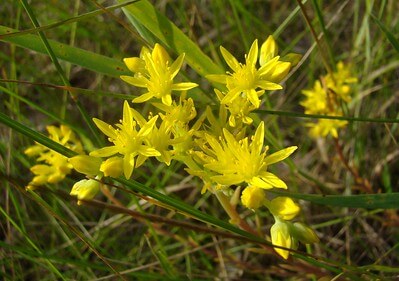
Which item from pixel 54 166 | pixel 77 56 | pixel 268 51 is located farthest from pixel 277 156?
pixel 54 166

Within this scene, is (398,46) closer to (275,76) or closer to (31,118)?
(275,76)

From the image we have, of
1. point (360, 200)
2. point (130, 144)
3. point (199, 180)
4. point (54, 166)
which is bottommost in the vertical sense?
point (199, 180)

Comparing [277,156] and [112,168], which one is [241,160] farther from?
[112,168]

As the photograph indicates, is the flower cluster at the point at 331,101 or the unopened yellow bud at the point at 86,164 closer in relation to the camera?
the unopened yellow bud at the point at 86,164

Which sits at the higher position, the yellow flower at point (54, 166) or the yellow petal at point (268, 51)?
the yellow petal at point (268, 51)

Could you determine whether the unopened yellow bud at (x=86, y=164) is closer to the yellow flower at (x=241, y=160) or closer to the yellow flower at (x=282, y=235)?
the yellow flower at (x=241, y=160)

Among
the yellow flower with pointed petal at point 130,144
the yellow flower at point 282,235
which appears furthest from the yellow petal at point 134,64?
the yellow flower at point 282,235

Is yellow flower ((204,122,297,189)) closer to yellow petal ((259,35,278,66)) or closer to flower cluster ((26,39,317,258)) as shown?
flower cluster ((26,39,317,258))
